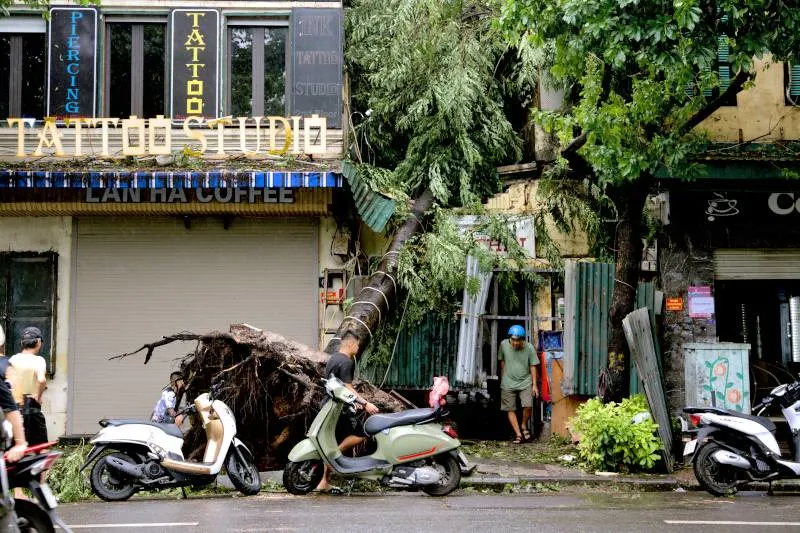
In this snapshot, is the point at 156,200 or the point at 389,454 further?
the point at 156,200

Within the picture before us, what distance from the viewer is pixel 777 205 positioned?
14.2m

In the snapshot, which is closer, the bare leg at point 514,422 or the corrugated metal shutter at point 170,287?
the bare leg at point 514,422

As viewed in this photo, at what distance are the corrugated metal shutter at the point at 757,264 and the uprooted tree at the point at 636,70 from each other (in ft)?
7.56

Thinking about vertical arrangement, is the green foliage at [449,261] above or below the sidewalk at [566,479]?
above

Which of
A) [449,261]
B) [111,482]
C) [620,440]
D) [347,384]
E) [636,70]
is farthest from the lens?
[449,261]

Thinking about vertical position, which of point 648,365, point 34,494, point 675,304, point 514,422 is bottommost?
point 514,422

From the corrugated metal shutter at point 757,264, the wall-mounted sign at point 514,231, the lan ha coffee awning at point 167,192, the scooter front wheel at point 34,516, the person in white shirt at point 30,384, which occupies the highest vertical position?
the lan ha coffee awning at point 167,192

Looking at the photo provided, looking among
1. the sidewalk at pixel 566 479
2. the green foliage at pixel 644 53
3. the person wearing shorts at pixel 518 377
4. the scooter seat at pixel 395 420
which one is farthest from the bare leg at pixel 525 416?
the scooter seat at pixel 395 420

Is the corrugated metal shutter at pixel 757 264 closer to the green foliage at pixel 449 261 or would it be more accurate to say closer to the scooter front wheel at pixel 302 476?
the green foliage at pixel 449 261

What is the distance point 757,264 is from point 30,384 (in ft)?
35.3

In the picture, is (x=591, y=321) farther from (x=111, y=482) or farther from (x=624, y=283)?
(x=111, y=482)

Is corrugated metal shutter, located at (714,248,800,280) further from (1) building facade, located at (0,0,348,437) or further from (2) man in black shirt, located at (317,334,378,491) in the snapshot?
(2) man in black shirt, located at (317,334,378,491)

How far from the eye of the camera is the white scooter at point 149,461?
32.7ft

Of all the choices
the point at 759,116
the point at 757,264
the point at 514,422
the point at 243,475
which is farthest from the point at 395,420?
the point at 759,116
